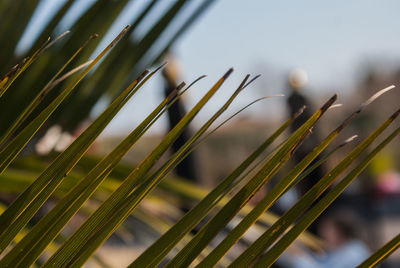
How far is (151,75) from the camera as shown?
0.52 m

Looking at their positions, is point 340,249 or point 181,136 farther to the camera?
point 340,249

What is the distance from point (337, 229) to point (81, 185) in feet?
13.7

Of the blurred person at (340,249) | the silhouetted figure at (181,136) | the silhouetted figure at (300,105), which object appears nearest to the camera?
the silhouetted figure at (181,136)

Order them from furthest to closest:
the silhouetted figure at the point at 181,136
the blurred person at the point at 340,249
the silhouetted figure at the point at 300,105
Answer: the silhouetted figure at the point at 300,105 → the blurred person at the point at 340,249 → the silhouetted figure at the point at 181,136

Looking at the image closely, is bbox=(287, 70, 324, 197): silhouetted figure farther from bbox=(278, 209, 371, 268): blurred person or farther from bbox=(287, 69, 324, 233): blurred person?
bbox=(278, 209, 371, 268): blurred person

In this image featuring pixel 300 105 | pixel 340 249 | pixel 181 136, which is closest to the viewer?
pixel 181 136

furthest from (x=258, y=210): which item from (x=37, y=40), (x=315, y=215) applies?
(x=37, y=40)

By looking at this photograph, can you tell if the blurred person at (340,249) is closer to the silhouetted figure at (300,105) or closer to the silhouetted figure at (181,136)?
the silhouetted figure at (300,105)

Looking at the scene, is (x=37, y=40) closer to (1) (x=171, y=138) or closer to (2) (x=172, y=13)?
(2) (x=172, y=13)

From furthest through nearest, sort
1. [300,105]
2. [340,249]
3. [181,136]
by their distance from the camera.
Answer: [300,105]
[340,249]
[181,136]

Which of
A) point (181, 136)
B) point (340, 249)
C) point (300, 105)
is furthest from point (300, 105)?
point (181, 136)

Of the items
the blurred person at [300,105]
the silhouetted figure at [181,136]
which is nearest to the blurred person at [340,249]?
the blurred person at [300,105]

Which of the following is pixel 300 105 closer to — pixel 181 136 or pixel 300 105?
pixel 300 105

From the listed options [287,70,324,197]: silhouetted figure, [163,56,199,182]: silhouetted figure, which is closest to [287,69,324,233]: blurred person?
[287,70,324,197]: silhouetted figure
